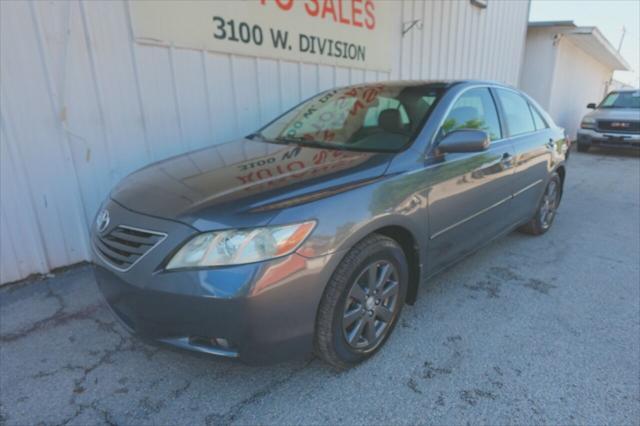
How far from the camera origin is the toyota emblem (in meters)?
2.09

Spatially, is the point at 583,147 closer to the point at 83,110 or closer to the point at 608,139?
the point at 608,139

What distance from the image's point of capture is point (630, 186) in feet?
23.2

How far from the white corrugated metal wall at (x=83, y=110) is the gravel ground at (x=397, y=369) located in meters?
0.50

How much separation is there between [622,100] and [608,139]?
149 centimetres

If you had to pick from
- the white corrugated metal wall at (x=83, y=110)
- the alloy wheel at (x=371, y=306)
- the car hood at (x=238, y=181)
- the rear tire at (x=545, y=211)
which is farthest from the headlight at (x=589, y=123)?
the alloy wheel at (x=371, y=306)

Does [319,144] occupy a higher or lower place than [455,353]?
higher

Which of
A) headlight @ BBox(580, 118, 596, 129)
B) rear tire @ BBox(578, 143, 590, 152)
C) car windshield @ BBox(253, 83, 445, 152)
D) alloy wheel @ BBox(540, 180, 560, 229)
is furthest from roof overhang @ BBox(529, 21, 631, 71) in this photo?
car windshield @ BBox(253, 83, 445, 152)

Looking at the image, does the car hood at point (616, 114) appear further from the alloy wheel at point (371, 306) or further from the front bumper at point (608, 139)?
the alloy wheel at point (371, 306)

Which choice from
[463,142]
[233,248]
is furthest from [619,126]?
[233,248]

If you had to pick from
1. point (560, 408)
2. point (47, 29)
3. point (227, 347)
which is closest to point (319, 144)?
point (227, 347)

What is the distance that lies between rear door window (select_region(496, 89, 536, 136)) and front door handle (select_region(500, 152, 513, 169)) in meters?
0.28

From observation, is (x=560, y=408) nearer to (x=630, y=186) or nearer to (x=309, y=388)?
(x=309, y=388)

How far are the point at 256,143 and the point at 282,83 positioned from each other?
74.9 inches

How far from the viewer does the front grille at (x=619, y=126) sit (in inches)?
400
